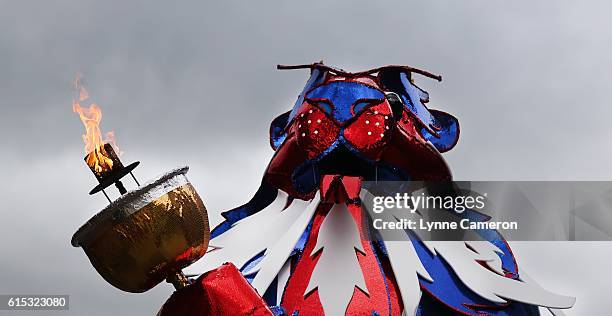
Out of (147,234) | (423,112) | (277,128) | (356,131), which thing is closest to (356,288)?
(356,131)

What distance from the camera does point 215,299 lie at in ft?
13.1

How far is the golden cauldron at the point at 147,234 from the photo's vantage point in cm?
368

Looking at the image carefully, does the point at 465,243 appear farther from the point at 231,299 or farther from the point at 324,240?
the point at 231,299

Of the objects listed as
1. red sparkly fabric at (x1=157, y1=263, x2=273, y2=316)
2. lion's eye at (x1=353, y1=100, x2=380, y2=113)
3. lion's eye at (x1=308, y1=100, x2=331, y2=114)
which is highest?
lion's eye at (x1=308, y1=100, x2=331, y2=114)

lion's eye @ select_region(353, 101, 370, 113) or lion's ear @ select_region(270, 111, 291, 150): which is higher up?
lion's ear @ select_region(270, 111, 291, 150)

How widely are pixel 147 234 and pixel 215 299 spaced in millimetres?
463

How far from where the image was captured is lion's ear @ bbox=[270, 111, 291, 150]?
6684 millimetres

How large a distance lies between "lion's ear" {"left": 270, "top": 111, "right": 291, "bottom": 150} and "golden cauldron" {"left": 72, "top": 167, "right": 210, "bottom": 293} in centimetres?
277

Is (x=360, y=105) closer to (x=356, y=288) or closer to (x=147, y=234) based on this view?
(x=356, y=288)

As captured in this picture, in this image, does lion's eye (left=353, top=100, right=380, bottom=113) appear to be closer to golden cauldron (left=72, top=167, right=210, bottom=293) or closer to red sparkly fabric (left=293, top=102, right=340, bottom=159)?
red sparkly fabric (left=293, top=102, right=340, bottom=159)

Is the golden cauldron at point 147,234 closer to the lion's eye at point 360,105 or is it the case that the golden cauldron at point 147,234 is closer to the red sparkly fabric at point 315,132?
the red sparkly fabric at point 315,132

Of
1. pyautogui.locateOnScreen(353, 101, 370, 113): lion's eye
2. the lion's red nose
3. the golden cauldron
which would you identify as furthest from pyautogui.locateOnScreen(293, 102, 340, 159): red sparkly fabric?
the golden cauldron

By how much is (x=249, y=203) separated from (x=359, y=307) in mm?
1402

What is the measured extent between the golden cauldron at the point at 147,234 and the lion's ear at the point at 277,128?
277 cm
